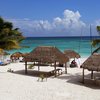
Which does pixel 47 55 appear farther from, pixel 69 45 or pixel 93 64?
pixel 69 45

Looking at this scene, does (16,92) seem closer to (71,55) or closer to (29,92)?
(29,92)

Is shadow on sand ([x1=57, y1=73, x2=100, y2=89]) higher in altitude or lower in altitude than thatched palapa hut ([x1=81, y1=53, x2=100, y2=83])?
lower

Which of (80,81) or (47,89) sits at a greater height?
(80,81)

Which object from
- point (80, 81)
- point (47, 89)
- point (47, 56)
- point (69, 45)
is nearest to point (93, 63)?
point (80, 81)

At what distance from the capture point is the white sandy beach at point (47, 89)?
14188 mm

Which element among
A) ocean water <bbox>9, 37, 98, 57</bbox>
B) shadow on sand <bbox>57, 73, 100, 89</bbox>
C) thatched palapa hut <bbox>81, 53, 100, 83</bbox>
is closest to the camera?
thatched palapa hut <bbox>81, 53, 100, 83</bbox>

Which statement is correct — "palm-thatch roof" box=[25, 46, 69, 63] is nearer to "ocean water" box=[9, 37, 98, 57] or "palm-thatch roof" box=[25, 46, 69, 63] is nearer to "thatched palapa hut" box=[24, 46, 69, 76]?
"thatched palapa hut" box=[24, 46, 69, 76]

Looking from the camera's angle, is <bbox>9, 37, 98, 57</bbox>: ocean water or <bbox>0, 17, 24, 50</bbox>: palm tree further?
<bbox>9, 37, 98, 57</bbox>: ocean water

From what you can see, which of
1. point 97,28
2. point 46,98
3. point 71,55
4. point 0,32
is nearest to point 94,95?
point 46,98

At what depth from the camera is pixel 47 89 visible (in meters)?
15.8

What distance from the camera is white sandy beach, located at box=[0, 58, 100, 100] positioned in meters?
14.2

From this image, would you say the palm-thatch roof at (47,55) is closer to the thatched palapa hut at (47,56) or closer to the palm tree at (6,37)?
the thatched palapa hut at (47,56)

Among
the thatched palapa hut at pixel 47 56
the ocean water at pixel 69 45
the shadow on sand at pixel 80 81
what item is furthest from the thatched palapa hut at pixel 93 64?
the ocean water at pixel 69 45

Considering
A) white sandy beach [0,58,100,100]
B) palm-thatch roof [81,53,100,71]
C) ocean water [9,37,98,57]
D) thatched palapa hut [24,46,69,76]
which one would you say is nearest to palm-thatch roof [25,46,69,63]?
thatched palapa hut [24,46,69,76]
